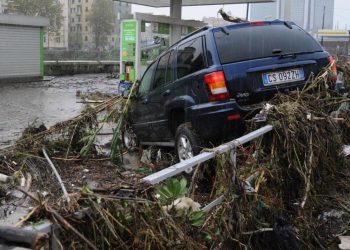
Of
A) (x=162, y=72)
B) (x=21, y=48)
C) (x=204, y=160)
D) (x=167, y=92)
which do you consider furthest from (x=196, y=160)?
(x=21, y=48)

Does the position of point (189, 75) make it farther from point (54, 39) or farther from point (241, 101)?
point (54, 39)

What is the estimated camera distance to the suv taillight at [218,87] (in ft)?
19.3

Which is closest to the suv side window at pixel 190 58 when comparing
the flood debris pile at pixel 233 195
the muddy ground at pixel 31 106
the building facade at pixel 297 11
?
the flood debris pile at pixel 233 195

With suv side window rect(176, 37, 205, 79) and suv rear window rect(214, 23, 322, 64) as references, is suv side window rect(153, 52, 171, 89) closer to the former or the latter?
suv side window rect(176, 37, 205, 79)

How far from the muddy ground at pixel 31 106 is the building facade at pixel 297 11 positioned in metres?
6.48

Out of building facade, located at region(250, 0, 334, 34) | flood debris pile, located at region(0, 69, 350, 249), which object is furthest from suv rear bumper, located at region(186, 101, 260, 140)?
building facade, located at region(250, 0, 334, 34)

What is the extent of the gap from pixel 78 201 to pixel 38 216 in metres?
0.25

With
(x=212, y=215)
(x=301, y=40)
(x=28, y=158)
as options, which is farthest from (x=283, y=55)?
(x=28, y=158)

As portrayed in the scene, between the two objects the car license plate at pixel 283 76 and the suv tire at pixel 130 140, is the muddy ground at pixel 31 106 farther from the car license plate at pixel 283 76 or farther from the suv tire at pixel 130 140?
the car license plate at pixel 283 76

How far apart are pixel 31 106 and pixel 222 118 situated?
37.4 ft

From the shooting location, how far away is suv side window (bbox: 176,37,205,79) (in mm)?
6312

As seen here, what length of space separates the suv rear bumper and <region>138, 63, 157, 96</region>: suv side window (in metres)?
2.06

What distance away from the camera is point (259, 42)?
6.32 meters

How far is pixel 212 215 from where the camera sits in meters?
3.74
